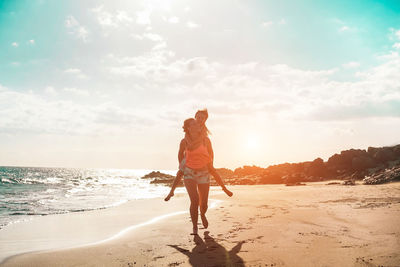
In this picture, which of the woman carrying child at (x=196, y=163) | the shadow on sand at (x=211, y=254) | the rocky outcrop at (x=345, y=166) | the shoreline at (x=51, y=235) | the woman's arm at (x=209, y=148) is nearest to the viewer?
the shadow on sand at (x=211, y=254)

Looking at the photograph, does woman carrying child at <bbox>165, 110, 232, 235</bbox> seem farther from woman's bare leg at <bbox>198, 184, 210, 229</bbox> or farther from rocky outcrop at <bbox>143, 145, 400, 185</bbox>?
rocky outcrop at <bbox>143, 145, 400, 185</bbox>

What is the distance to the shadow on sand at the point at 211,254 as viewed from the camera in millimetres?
3674

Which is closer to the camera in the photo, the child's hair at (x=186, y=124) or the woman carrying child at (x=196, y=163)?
the woman carrying child at (x=196, y=163)

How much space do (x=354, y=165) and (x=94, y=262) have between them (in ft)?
92.3

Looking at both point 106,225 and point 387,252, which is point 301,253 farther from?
point 106,225

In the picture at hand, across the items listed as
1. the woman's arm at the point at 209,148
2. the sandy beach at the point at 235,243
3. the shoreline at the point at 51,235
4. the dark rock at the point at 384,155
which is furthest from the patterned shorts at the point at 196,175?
the dark rock at the point at 384,155

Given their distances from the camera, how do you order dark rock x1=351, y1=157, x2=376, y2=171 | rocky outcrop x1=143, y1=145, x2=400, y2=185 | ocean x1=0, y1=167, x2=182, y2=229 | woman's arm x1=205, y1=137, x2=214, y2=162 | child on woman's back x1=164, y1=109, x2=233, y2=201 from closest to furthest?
child on woman's back x1=164, y1=109, x2=233, y2=201, woman's arm x1=205, y1=137, x2=214, y2=162, ocean x1=0, y1=167, x2=182, y2=229, rocky outcrop x1=143, y1=145, x2=400, y2=185, dark rock x1=351, y1=157, x2=376, y2=171

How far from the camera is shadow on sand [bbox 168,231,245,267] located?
3674 mm

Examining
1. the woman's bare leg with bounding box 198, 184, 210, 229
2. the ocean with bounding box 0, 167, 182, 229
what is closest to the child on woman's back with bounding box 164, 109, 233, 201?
the woman's bare leg with bounding box 198, 184, 210, 229

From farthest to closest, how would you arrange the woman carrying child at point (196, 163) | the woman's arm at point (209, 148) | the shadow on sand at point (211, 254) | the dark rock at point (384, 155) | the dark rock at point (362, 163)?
the dark rock at point (384, 155)
the dark rock at point (362, 163)
the woman's arm at point (209, 148)
the woman carrying child at point (196, 163)
the shadow on sand at point (211, 254)

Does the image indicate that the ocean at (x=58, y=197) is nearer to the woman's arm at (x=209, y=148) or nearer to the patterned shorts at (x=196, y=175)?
the patterned shorts at (x=196, y=175)

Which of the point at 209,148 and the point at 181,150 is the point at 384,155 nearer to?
the point at 209,148

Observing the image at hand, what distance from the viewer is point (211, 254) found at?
4078mm

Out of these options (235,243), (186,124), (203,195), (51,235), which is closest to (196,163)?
(203,195)
